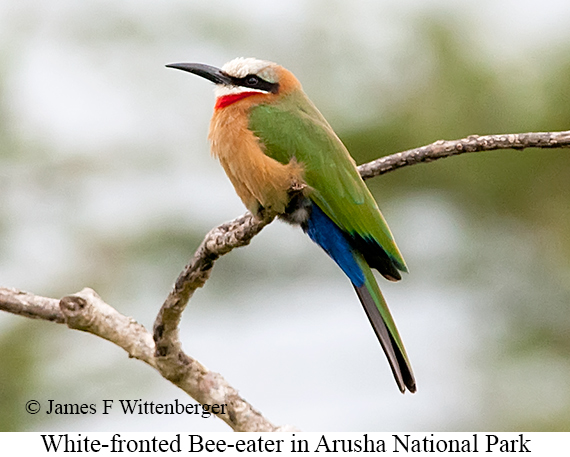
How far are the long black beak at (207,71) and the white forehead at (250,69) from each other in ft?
0.07

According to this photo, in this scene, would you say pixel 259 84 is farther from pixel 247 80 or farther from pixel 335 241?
pixel 335 241

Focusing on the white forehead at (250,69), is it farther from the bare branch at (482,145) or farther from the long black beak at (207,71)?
the bare branch at (482,145)

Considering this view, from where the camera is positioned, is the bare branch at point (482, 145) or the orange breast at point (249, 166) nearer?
the bare branch at point (482, 145)

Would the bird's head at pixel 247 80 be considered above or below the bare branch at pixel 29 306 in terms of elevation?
above

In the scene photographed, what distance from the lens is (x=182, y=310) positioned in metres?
2.77

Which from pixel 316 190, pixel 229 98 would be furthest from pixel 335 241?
pixel 229 98

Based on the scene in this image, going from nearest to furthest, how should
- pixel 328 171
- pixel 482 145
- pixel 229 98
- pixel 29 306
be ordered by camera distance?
1. pixel 29 306
2. pixel 482 145
3. pixel 328 171
4. pixel 229 98

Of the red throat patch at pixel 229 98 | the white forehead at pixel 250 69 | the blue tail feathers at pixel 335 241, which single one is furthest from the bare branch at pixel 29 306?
the white forehead at pixel 250 69

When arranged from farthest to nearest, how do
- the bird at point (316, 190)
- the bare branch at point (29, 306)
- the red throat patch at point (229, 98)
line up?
1. the red throat patch at point (229, 98)
2. the bird at point (316, 190)
3. the bare branch at point (29, 306)

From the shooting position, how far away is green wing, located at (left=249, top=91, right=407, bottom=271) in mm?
3209

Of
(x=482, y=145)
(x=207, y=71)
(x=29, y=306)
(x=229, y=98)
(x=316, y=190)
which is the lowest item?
(x=29, y=306)

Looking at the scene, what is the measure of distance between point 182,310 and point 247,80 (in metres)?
1.06

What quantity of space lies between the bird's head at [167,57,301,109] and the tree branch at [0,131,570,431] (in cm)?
79

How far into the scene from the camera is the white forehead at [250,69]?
11.6 ft
